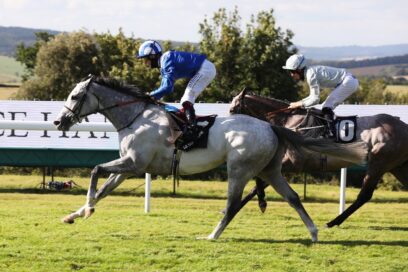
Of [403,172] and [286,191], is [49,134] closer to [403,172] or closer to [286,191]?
[403,172]

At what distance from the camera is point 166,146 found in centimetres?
738

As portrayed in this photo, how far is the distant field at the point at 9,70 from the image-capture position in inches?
3887

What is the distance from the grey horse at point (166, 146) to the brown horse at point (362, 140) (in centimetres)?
122

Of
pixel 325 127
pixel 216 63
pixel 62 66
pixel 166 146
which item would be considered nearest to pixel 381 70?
pixel 62 66

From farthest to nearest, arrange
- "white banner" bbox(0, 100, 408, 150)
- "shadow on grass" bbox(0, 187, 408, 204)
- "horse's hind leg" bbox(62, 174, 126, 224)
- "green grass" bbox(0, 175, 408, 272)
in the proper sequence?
"shadow on grass" bbox(0, 187, 408, 204)
"white banner" bbox(0, 100, 408, 150)
"horse's hind leg" bbox(62, 174, 126, 224)
"green grass" bbox(0, 175, 408, 272)

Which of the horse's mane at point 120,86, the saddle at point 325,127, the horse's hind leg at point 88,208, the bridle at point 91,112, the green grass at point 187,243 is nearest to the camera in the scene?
the green grass at point 187,243

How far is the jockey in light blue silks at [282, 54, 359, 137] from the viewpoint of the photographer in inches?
339

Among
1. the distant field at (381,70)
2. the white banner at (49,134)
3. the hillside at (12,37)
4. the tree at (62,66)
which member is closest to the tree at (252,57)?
the tree at (62,66)

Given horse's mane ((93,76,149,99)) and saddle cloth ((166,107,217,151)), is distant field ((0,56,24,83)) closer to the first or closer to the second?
horse's mane ((93,76,149,99))

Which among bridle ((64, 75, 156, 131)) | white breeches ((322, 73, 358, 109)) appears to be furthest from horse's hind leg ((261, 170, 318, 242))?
white breeches ((322, 73, 358, 109))

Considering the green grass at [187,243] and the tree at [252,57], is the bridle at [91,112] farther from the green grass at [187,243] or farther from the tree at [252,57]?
the tree at [252,57]

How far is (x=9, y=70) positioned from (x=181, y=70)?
10558 centimetres

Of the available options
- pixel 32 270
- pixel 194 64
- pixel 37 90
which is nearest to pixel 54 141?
pixel 194 64

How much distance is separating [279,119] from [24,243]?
151 inches
